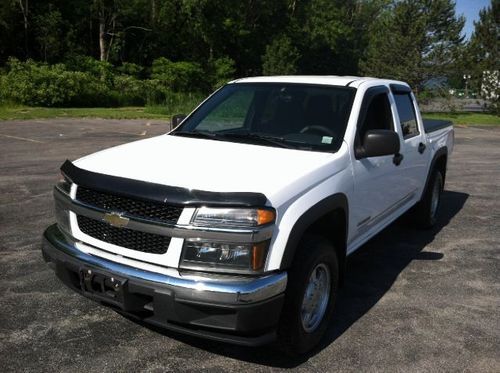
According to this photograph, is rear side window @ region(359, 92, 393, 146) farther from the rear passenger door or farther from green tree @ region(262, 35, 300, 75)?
green tree @ region(262, 35, 300, 75)

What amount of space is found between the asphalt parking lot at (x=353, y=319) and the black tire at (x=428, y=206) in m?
0.14

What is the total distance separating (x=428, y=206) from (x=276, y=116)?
2832 millimetres

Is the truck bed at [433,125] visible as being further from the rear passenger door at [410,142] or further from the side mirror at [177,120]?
the side mirror at [177,120]

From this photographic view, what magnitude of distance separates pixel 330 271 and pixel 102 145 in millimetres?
10508

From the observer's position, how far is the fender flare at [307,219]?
2986mm

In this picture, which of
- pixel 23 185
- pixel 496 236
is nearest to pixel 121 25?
pixel 23 185

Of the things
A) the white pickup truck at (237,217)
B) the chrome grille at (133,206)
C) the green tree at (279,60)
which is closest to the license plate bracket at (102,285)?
the white pickup truck at (237,217)

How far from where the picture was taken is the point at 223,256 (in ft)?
9.43

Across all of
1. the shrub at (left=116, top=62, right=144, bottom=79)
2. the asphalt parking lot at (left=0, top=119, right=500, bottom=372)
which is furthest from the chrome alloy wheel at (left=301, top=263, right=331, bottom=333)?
the shrub at (left=116, top=62, right=144, bottom=79)

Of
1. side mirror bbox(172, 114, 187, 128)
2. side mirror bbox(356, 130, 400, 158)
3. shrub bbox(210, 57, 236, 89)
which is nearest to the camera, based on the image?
side mirror bbox(356, 130, 400, 158)

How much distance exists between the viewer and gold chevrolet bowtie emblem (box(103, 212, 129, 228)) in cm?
303

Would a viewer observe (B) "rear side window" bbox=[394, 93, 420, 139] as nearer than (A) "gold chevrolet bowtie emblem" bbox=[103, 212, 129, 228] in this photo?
No

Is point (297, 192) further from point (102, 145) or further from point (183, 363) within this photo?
point (102, 145)

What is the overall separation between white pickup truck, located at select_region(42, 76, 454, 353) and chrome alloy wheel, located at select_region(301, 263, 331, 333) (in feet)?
0.04
